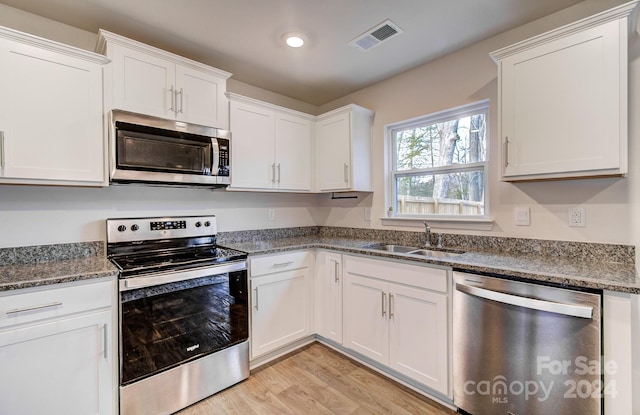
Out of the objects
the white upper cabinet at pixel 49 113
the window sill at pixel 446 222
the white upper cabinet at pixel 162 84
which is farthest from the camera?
the window sill at pixel 446 222

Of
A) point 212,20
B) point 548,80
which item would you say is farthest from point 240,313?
point 548,80

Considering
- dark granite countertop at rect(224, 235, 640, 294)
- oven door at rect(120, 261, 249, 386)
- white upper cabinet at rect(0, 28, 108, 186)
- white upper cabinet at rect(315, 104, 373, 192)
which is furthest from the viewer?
white upper cabinet at rect(315, 104, 373, 192)

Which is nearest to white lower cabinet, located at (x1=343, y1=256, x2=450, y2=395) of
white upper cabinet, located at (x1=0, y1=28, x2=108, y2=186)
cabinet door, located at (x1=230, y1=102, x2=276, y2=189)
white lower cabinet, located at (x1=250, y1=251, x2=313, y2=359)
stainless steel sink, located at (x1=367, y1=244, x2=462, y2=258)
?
stainless steel sink, located at (x1=367, y1=244, x2=462, y2=258)

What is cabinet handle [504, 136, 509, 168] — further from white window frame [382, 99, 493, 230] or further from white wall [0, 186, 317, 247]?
white wall [0, 186, 317, 247]

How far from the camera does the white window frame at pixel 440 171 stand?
226 centimetres

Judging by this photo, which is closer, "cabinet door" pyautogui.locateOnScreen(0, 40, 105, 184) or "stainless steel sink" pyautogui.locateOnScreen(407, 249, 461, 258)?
"cabinet door" pyautogui.locateOnScreen(0, 40, 105, 184)

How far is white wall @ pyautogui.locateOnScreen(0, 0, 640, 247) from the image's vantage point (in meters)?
1.71

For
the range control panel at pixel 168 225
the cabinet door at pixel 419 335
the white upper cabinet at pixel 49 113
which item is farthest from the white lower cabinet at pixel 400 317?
the white upper cabinet at pixel 49 113

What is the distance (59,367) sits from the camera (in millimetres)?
1493

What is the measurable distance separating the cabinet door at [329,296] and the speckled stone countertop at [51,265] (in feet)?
4.99

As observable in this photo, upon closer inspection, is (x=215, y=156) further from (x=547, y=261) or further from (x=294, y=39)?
(x=547, y=261)

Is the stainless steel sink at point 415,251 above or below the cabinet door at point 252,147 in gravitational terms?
below

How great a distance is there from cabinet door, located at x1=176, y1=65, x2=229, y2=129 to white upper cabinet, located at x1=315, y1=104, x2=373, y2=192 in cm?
102

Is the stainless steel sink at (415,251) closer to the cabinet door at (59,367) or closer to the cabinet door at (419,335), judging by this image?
the cabinet door at (419,335)
